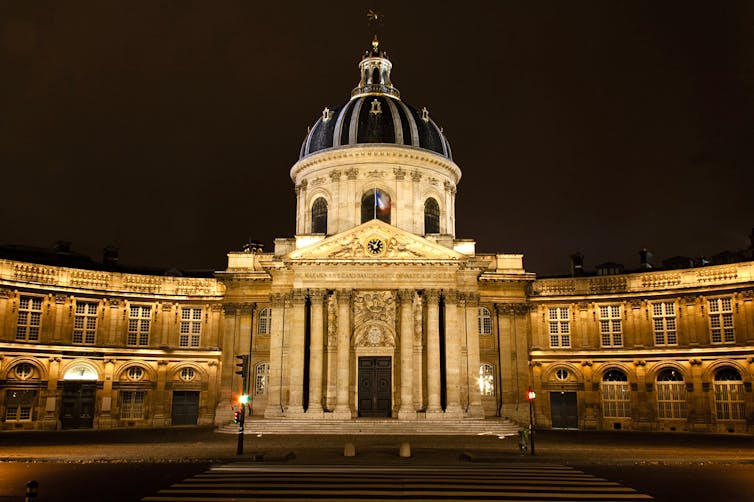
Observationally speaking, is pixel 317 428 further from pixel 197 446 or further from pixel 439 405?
pixel 197 446

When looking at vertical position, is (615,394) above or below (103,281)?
below

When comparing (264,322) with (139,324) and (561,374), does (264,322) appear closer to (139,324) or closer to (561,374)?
(139,324)

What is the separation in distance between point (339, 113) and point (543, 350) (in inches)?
935

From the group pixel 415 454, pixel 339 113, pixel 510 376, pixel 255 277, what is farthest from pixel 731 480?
pixel 339 113

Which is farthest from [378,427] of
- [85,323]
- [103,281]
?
[103,281]

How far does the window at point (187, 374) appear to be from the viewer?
167ft

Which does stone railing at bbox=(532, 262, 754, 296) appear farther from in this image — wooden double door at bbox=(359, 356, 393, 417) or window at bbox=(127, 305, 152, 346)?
window at bbox=(127, 305, 152, 346)

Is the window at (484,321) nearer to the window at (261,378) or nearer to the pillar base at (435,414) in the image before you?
the pillar base at (435,414)

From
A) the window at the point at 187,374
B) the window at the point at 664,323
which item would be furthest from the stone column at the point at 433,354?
the window at the point at 187,374

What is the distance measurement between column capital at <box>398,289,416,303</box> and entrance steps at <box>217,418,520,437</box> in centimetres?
743

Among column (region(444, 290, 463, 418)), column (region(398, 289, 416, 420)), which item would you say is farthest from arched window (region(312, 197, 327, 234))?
column (region(444, 290, 463, 418))

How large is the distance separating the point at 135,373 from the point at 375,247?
20.1 metres

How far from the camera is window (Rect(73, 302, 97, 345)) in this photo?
157 feet

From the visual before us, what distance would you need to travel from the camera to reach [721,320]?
4550 centimetres
